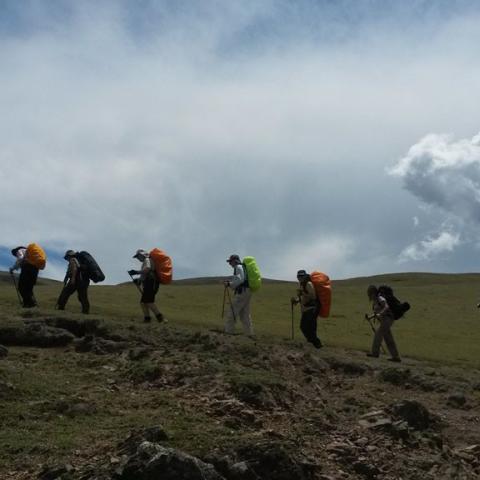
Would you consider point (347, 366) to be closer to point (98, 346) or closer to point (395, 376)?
point (395, 376)

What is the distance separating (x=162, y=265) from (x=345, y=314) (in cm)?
2223

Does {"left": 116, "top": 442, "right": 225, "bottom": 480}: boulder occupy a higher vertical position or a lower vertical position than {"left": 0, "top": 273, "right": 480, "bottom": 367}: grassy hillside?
lower

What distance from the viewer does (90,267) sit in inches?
933

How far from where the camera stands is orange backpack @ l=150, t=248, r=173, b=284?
22469 mm

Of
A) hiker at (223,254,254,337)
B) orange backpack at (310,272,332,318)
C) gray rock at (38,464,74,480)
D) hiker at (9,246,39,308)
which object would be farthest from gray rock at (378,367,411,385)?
hiker at (9,246,39,308)

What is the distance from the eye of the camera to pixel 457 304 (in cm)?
5144

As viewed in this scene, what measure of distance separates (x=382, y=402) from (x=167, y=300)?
30.5 metres

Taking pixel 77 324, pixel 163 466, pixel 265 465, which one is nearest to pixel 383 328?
pixel 77 324

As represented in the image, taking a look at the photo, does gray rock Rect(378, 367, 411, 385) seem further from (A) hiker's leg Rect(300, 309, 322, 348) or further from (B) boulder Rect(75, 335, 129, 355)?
(B) boulder Rect(75, 335, 129, 355)

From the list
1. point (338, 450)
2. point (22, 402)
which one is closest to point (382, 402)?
point (338, 450)

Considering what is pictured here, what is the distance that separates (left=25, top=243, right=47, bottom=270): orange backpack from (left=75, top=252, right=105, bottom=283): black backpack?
114cm

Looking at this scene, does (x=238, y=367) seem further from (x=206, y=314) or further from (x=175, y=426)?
(x=206, y=314)

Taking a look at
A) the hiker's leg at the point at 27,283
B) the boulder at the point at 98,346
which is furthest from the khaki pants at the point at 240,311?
the hiker's leg at the point at 27,283

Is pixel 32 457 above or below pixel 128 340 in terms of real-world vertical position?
below
